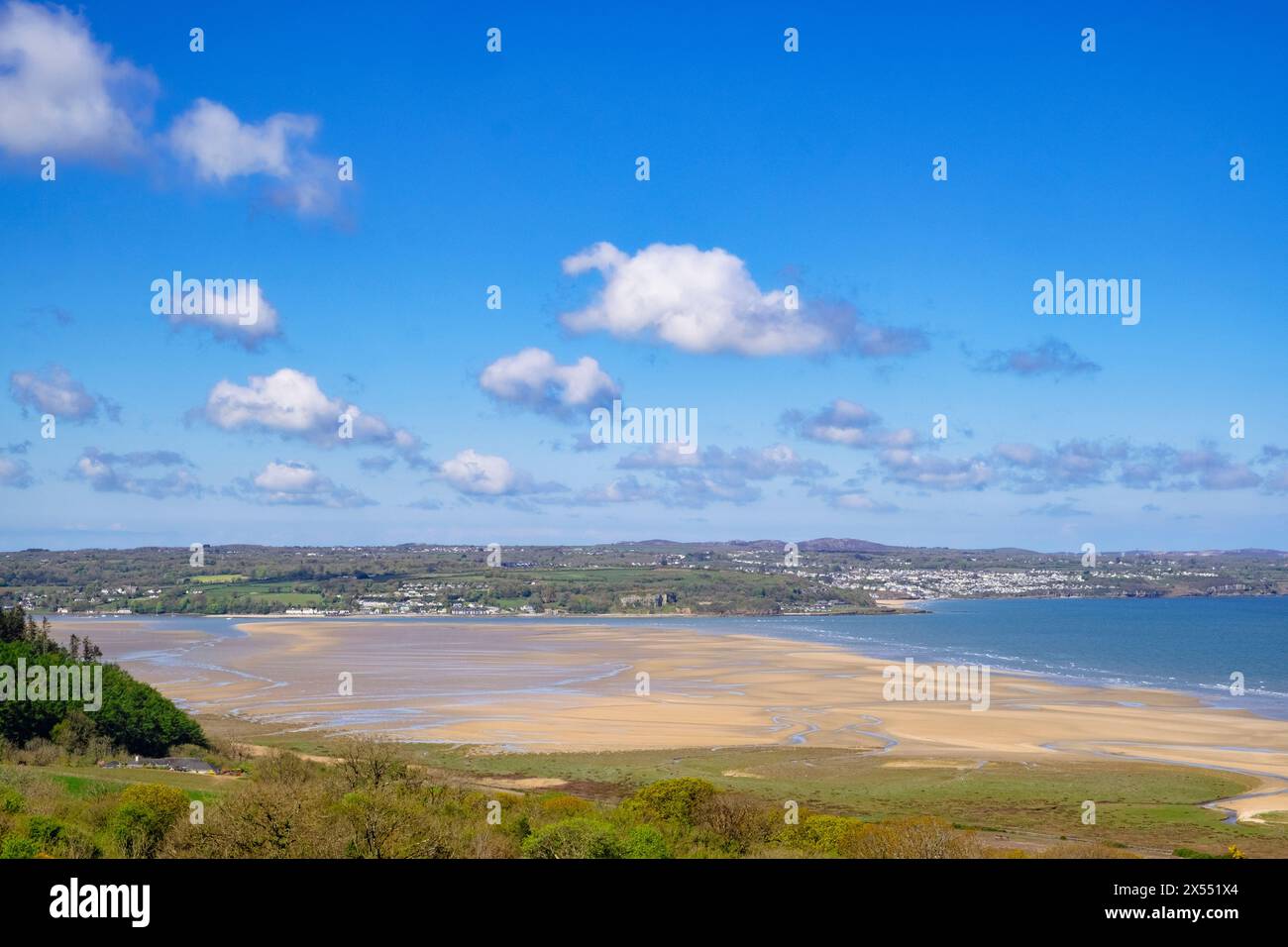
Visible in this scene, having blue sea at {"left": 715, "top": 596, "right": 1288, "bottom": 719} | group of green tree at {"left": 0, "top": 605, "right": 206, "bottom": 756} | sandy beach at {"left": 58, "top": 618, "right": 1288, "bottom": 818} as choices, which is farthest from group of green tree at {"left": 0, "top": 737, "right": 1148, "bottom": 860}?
blue sea at {"left": 715, "top": 596, "right": 1288, "bottom": 719}

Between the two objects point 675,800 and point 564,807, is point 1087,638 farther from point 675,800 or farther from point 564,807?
point 564,807

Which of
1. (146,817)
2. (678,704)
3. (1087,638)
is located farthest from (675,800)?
(1087,638)

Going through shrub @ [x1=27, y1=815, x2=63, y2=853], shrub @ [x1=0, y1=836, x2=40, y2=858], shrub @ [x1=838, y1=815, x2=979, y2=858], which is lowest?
shrub @ [x1=838, y1=815, x2=979, y2=858]

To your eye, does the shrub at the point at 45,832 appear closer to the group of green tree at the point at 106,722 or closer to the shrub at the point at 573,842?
the shrub at the point at 573,842

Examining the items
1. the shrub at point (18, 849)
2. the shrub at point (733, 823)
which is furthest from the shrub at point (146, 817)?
the shrub at point (733, 823)

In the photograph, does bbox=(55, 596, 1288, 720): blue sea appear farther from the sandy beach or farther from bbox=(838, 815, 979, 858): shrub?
bbox=(838, 815, 979, 858): shrub
